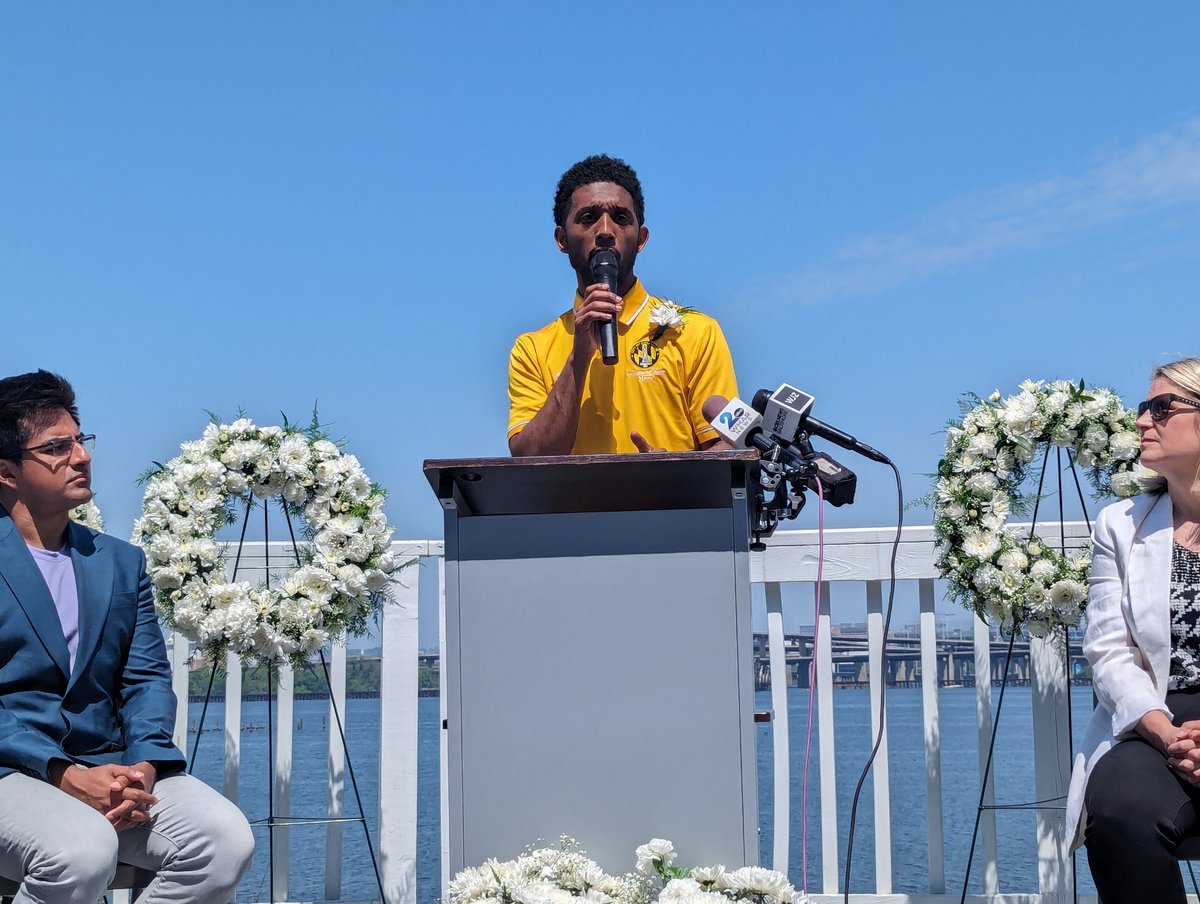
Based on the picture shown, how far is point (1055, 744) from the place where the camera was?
12.9 feet

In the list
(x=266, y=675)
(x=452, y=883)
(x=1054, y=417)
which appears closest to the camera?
(x=452, y=883)

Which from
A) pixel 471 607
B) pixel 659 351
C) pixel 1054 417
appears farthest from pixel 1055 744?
pixel 471 607

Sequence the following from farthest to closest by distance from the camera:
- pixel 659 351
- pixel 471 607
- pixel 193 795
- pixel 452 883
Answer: pixel 659 351 → pixel 193 795 → pixel 471 607 → pixel 452 883

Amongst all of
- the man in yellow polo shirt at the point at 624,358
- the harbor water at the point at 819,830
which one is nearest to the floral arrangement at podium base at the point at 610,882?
the man in yellow polo shirt at the point at 624,358

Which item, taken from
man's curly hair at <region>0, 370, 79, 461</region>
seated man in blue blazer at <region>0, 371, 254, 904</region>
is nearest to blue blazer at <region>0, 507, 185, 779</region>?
seated man in blue blazer at <region>0, 371, 254, 904</region>

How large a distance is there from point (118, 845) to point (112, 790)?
116 mm

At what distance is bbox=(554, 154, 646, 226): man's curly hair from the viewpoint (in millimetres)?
3406

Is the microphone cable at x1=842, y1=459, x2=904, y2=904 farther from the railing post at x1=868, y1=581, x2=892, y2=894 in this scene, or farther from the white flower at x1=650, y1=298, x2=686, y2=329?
the white flower at x1=650, y1=298, x2=686, y2=329

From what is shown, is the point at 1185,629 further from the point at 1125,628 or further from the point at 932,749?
the point at 932,749

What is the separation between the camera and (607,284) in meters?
2.92

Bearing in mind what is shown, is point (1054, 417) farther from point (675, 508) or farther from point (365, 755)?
point (365, 755)

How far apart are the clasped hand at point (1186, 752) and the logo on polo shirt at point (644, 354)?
1.49 metres

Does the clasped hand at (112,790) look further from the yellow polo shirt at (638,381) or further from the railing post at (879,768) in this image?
the railing post at (879,768)

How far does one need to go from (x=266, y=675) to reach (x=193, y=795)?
135 centimetres
